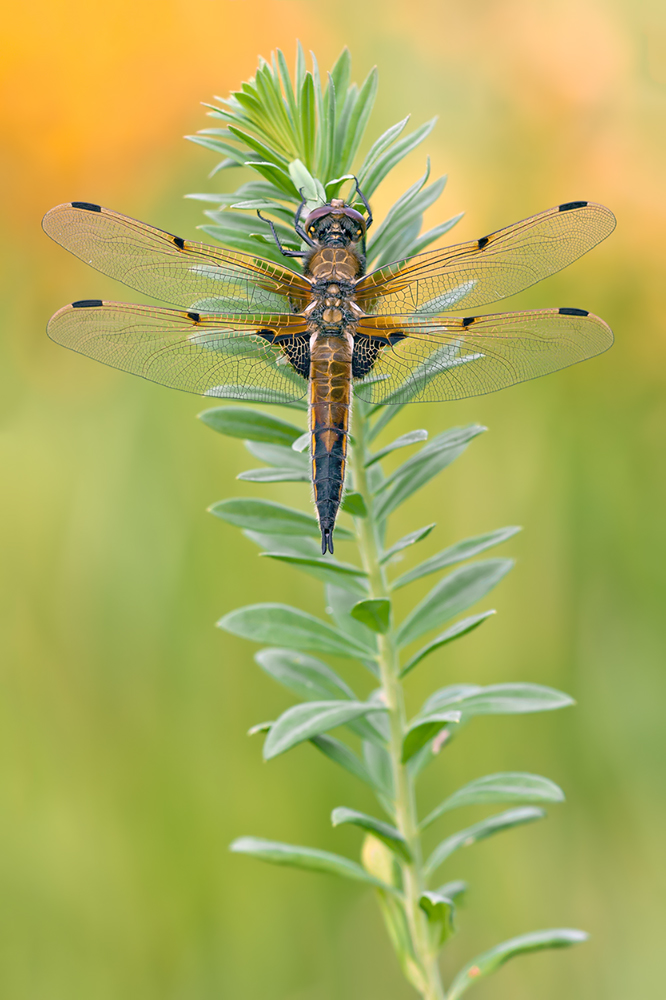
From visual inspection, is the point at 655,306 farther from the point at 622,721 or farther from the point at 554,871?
the point at 554,871

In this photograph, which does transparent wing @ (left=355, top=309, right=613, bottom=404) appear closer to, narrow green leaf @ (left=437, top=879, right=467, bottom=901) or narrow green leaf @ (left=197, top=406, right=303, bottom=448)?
narrow green leaf @ (left=197, top=406, right=303, bottom=448)

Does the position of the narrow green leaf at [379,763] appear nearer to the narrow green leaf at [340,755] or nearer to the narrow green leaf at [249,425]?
the narrow green leaf at [340,755]

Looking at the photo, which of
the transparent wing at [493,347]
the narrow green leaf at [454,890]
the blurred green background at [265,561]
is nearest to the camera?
the narrow green leaf at [454,890]

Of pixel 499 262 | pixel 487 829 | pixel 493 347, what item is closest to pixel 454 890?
pixel 487 829

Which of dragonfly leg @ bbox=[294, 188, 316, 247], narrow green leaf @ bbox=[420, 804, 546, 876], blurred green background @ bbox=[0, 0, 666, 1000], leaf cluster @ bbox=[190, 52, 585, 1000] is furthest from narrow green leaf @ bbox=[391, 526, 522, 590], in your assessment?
blurred green background @ bbox=[0, 0, 666, 1000]

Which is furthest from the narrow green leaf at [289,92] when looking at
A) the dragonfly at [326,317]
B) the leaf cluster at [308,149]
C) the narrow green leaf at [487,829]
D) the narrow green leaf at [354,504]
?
the narrow green leaf at [487,829]

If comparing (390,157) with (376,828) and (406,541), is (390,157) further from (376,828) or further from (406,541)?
(376,828)
